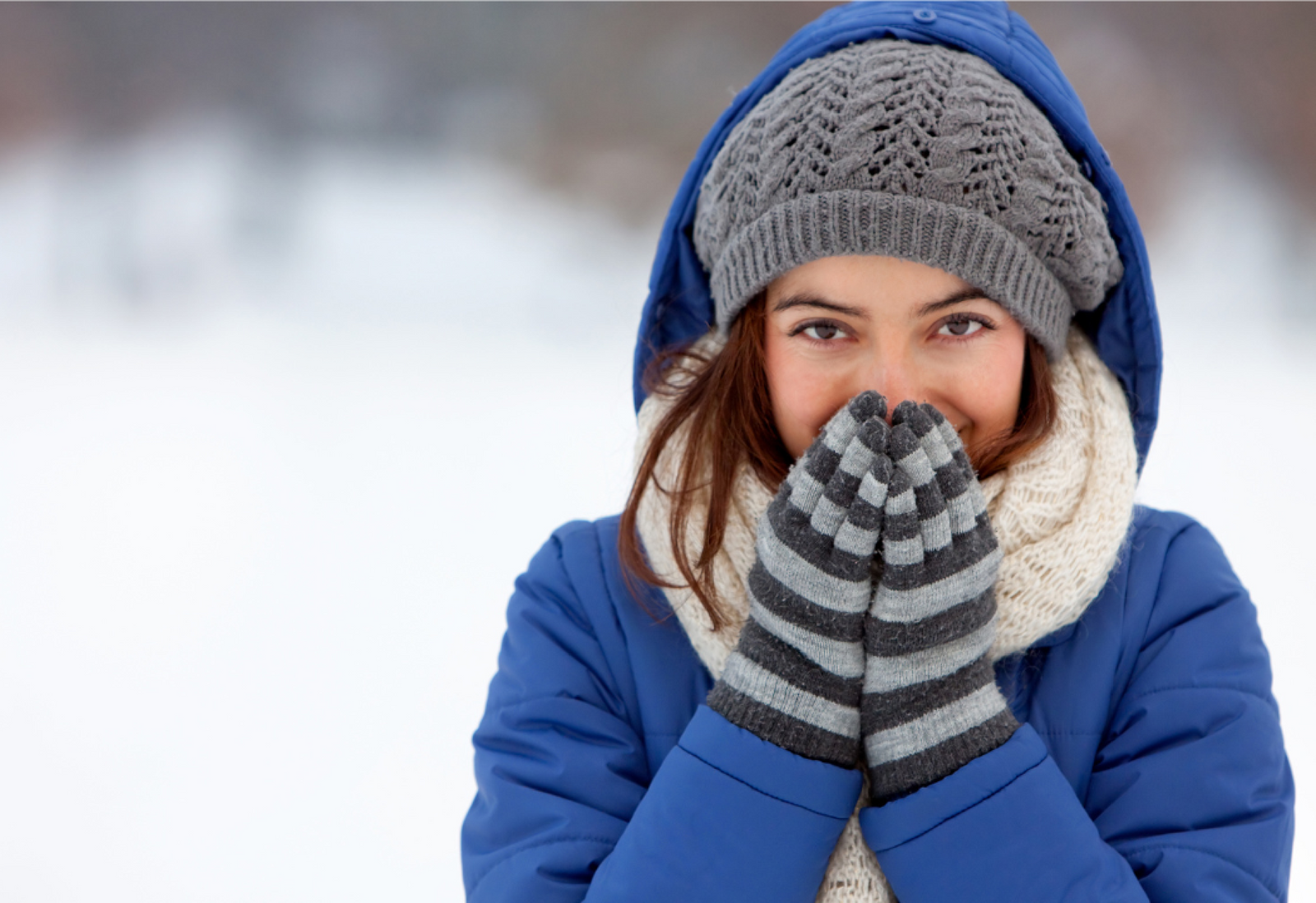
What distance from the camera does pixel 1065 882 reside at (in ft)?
2.61

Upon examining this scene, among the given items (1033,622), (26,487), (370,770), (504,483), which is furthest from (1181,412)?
(26,487)

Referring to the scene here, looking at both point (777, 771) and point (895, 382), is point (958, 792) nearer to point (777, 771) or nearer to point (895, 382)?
point (777, 771)

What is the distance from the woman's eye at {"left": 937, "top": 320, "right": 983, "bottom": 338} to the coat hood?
0.21m

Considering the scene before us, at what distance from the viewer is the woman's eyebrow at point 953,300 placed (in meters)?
0.93

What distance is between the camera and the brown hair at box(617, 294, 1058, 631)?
1.01 m

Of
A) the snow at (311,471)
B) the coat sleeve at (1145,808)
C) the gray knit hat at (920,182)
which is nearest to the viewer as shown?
the coat sleeve at (1145,808)

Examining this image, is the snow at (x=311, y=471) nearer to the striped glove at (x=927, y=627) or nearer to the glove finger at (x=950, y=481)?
the striped glove at (x=927, y=627)

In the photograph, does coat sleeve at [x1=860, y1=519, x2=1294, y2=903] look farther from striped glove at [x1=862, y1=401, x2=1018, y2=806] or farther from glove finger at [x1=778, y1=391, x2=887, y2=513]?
glove finger at [x1=778, y1=391, x2=887, y2=513]

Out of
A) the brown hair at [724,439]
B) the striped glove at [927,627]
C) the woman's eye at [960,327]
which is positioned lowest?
the striped glove at [927,627]

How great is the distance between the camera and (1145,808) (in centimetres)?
87

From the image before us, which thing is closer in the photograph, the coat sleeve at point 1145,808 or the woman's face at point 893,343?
the coat sleeve at point 1145,808

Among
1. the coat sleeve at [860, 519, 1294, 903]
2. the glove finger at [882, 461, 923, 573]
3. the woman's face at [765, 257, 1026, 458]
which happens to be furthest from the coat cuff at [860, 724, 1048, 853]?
the woman's face at [765, 257, 1026, 458]

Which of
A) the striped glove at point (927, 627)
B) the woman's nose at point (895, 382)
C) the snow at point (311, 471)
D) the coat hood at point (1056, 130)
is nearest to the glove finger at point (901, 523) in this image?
the striped glove at point (927, 627)

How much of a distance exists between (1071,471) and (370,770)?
Answer: 4.96ft
